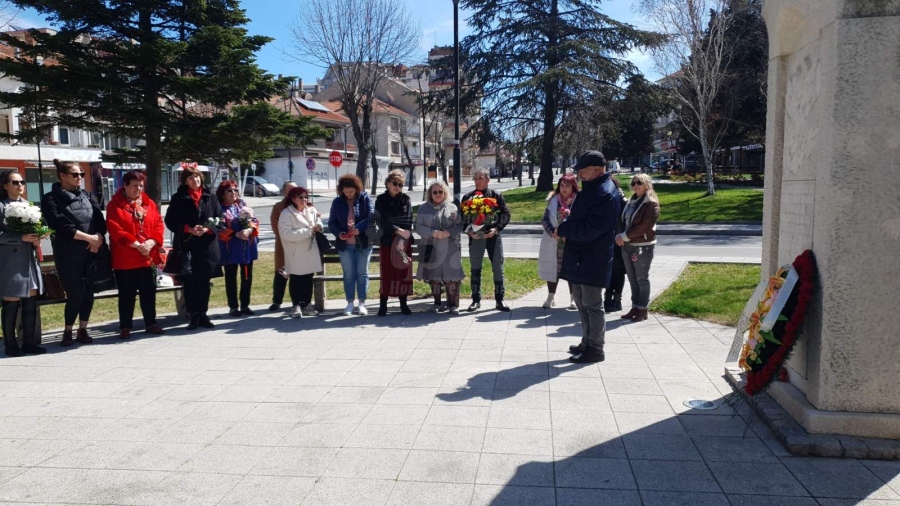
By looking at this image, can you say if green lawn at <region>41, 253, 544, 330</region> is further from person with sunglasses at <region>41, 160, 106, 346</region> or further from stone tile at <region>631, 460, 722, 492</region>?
stone tile at <region>631, 460, 722, 492</region>

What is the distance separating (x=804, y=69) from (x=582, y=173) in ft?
6.70

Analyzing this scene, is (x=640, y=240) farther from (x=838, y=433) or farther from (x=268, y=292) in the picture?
(x=268, y=292)

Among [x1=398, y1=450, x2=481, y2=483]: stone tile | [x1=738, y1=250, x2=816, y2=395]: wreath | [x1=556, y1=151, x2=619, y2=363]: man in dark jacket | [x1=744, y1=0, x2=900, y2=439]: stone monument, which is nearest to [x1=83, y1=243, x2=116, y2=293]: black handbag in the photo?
[x1=398, y1=450, x2=481, y2=483]: stone tile

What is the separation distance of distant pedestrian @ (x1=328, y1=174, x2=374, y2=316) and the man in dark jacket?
3286 millimetres

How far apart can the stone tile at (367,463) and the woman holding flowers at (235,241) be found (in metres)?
5.03

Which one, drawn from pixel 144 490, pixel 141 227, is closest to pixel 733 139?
pixel 141 227

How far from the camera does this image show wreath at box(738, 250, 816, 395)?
13.7 ft

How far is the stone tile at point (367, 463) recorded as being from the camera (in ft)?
12.6

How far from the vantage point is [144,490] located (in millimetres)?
3703

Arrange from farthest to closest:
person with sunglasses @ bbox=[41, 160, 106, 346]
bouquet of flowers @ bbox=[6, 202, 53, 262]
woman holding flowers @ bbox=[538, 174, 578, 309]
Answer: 1. woman holding flowers @ bbox=[538, 174, 578, 309]
2. person with sunglasses @ bbox=[41, 160, 106, 346]
3. bouquet of flowers @ bbox=[6, 202, 53, 262]

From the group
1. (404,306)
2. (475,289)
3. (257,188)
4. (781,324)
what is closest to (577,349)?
(781,324)

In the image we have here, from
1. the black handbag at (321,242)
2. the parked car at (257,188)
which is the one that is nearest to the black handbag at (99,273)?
the black handbag at (321,242)

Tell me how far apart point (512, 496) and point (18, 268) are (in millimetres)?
5867

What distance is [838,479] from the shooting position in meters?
3.67
